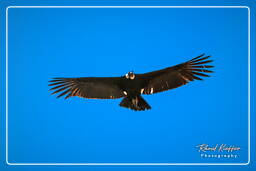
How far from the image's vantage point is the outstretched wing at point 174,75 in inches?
384

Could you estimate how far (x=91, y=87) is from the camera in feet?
35.6

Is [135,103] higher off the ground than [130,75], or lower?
lower

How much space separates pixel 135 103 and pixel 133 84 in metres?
0.49

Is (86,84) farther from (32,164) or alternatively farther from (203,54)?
(203,54)

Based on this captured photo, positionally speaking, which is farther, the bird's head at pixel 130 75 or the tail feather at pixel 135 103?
the bird's head at pixel 130 75

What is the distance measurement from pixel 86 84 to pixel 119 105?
1160mm

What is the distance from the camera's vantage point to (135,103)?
33.2 ft

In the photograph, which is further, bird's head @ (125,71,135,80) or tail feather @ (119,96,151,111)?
bird's head @ (125,71,135,80)

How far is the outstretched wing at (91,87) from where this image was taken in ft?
34.6

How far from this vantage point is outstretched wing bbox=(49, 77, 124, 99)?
1053 centimetres

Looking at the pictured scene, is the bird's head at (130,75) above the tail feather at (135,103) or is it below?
above

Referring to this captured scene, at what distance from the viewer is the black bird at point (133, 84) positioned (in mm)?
9930

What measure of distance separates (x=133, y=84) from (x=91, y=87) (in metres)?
1.18

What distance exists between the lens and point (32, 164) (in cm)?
973
